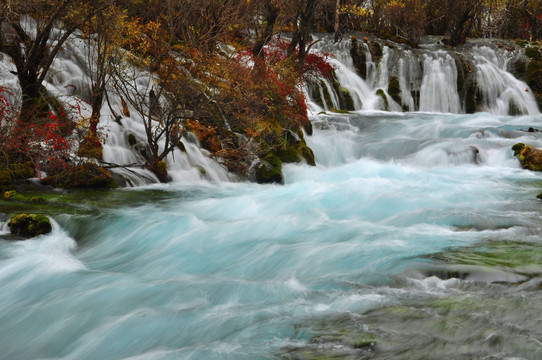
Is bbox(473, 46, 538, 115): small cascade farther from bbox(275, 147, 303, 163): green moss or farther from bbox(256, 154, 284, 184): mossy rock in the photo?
bbox(256, 154, 284, 184): mossy rock

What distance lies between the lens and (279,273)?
5883mm

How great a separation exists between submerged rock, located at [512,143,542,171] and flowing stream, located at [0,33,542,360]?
179 centimetres

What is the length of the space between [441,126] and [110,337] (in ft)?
52.6

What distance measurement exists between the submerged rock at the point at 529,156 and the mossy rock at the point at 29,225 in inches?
475

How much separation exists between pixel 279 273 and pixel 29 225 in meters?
3.60

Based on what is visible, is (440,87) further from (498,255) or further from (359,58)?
(498,255)

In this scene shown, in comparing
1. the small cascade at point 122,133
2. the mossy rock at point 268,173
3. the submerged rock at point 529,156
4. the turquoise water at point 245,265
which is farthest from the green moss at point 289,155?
the submerged rock at point 529,156

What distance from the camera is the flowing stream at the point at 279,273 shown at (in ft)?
12.9

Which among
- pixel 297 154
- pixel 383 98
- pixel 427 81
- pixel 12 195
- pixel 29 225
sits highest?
pixel 427 81

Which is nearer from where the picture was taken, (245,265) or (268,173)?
(245,265)

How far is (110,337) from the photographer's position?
4.23 metres

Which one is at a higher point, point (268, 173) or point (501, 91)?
point (501, 91)

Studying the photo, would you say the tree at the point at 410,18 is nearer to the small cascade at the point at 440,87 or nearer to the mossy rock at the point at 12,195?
the small cascade at the point at 440,87

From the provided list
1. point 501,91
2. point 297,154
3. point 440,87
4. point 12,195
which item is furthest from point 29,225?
point 501,91
